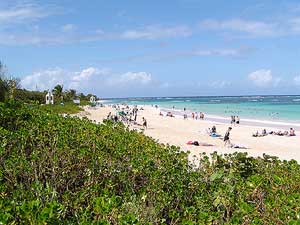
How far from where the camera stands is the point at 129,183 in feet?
14.4

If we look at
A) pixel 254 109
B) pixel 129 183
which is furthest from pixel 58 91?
pixel 129 183

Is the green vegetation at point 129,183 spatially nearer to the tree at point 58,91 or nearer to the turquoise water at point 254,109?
the turquoise water at point 254,109

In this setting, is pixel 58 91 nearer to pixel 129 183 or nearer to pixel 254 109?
pixel 254 109

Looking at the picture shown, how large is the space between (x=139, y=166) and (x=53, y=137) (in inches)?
54.8

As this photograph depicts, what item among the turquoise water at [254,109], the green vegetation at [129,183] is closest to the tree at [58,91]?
the turquoise water at [254,109]

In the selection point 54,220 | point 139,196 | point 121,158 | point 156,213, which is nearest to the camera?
point 54,220

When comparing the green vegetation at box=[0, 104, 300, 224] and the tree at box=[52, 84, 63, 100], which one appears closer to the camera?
the green vegetation at box=[0, 104, 300, 224]

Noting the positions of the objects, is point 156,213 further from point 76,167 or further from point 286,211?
point 76,167

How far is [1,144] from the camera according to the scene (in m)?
4.73

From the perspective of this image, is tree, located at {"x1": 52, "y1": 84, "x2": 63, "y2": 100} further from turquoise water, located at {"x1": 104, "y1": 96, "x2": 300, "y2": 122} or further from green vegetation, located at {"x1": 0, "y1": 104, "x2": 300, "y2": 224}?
green vegetation, located at {"x1": 0, "y1": 104, "x2": 300, "y2": 224}

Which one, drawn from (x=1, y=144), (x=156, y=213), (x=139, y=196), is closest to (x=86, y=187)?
(x=139, y=196)

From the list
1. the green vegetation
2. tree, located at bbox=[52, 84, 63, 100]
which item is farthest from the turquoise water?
the green vegetation

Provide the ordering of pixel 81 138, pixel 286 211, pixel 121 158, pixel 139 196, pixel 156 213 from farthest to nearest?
1. pixel 81 138
2. pixel 121 158
3. pixel 139 196
4. pixel 156 213
5. pixel 286 211

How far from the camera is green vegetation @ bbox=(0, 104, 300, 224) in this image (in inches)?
126
